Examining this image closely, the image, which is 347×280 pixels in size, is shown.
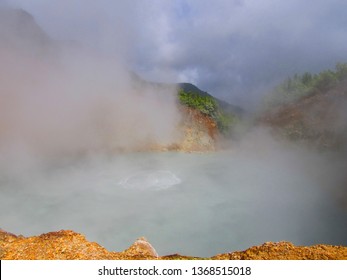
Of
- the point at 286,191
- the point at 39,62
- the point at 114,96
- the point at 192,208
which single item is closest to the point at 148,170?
the point at 192,208

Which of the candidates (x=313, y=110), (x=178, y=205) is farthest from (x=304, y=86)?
(x=178, y=205)

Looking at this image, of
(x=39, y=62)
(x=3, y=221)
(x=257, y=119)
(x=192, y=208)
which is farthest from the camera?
(x=257, y=119)

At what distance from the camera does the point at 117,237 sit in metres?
11.8

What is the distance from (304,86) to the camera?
36938 mm

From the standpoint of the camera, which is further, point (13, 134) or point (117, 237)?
point (13, 134)

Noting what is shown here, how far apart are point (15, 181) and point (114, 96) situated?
558 inches

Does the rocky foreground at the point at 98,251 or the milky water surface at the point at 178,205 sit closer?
the rocky foreground at the point at 98,251

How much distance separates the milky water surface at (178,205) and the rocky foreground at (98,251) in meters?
2.96

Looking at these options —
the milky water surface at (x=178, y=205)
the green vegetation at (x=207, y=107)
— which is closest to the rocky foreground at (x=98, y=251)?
→ the milky water surface at (x=178, y=205)

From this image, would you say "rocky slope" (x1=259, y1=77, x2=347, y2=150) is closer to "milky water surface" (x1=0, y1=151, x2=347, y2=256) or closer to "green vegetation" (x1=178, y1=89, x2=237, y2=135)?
"milky water surface" (x1=0, y1=151, x2=347, y2=256)

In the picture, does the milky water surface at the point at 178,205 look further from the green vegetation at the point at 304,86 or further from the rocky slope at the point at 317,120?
the green vegetation at the point at 304,86

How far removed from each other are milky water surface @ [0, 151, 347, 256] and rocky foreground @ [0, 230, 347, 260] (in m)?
2.96

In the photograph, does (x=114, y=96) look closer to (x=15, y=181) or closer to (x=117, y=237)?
(x=15, y=181)

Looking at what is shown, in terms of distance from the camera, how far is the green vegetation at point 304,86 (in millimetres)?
33156
